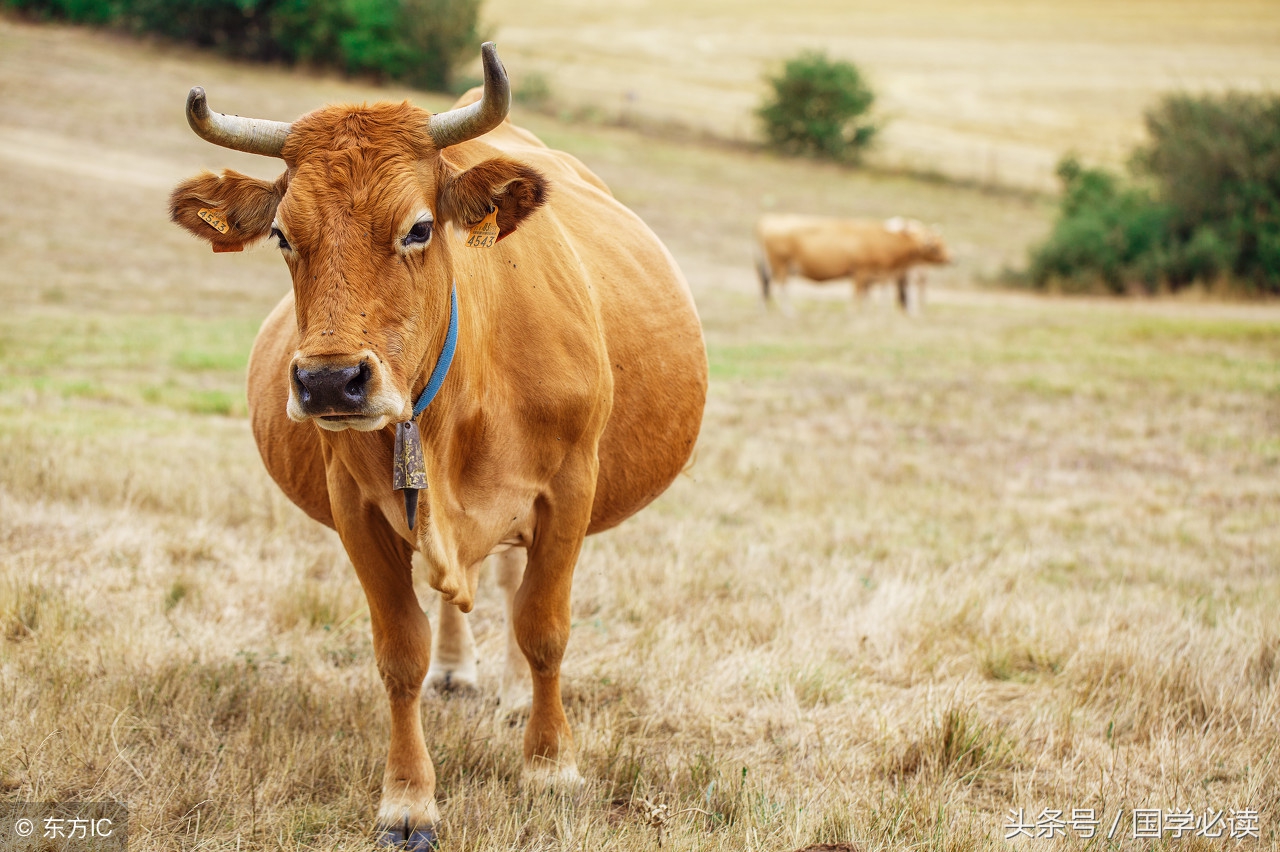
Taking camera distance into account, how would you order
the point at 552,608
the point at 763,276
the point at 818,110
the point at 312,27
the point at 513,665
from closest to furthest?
1. the point at 552,608
2. the point at 513,665
3. the point at 763,276
4. the point at 312,27
5. the point at 818,110

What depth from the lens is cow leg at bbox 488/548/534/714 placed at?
14.5 ft

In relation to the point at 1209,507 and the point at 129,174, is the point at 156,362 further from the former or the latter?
the point at 129,174

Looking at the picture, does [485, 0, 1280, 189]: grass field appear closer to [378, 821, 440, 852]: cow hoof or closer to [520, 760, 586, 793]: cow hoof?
[520, 760, 586, 793]: cow hoof

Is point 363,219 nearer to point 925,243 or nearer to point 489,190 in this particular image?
point 489,190

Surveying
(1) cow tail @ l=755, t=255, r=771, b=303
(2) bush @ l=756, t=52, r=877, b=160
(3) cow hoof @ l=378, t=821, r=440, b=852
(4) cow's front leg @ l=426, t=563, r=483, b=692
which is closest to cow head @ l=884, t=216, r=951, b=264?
(1) cow tail @ l=755, t=255, r=771, b=303

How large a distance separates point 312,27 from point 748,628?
4747cm

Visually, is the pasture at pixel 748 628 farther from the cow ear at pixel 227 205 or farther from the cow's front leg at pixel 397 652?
the cow ear at pixel 227 205

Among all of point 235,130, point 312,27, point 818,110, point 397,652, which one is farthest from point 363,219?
point 312,27

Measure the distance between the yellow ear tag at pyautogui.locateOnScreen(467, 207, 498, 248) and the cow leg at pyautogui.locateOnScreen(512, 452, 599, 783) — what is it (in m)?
0.81

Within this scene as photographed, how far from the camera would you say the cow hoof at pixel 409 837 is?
3.35 metres

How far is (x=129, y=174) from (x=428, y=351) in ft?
97.8

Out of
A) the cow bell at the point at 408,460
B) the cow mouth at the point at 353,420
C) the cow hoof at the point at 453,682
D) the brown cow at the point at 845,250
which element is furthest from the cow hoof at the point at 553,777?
the brown cow at the point at 845,250

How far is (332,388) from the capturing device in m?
2.65

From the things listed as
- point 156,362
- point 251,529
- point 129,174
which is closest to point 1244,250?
point 156,362
